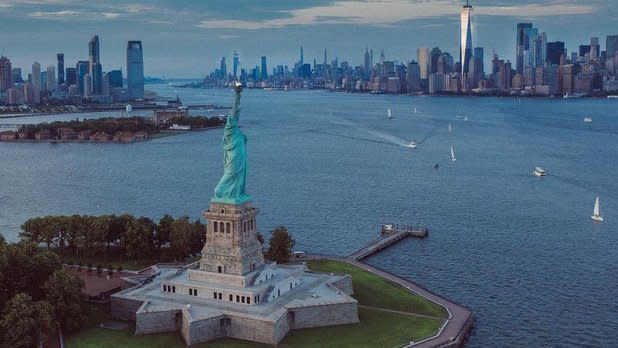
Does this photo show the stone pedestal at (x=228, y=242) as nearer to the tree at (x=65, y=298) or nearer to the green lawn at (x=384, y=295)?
the tree at (x=65, y=298)

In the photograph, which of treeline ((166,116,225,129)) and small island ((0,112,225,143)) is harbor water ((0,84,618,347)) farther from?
treeline ((166,116,225,129))

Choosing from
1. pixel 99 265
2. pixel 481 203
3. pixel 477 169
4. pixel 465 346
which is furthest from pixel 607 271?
pixel 477 169

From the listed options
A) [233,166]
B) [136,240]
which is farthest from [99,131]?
[233,166]

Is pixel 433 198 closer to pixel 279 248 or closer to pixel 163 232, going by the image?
pixel 279 248

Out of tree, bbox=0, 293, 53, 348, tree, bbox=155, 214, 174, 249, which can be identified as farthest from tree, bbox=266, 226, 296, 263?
tree, bbox=0, 293, 53, 348

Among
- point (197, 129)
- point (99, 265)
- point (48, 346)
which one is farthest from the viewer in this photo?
point (197, 129)

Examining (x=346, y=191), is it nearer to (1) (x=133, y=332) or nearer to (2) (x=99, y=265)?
(2) (x=99, y=265)
